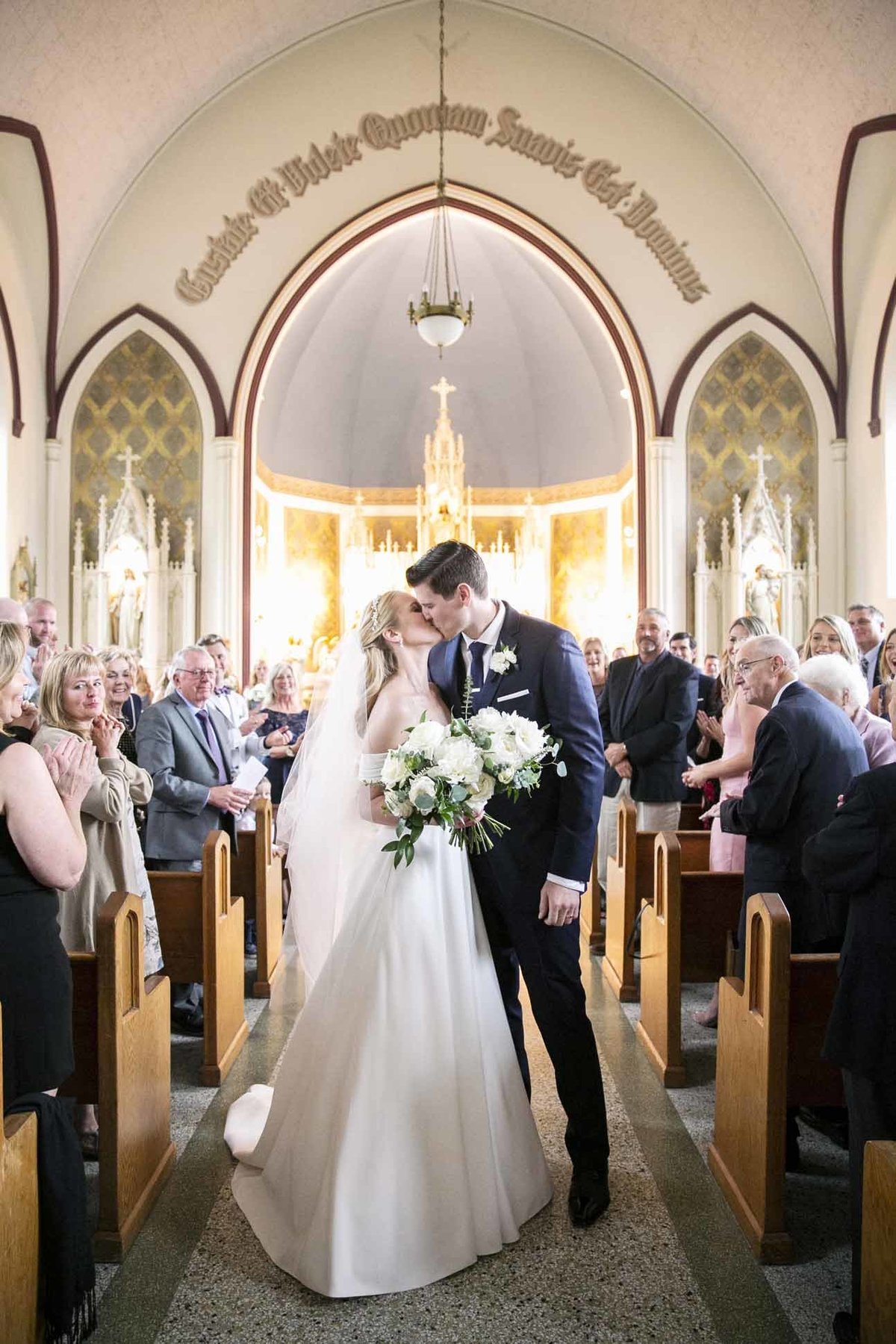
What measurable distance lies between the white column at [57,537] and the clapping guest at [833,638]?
376 inches

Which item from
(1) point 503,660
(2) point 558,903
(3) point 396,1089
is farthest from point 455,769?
(3) point 396,1089

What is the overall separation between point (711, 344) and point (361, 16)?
215 inches

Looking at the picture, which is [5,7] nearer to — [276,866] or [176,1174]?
[276,866]

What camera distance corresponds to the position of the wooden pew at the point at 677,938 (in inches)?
165

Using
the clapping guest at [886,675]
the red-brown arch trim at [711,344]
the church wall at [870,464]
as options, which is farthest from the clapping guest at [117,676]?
the red-brown arch trim at [711,344]

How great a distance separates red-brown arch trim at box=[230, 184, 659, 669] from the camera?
1320 cm

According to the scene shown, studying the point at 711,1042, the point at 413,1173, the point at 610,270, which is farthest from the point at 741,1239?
the point at 610,270

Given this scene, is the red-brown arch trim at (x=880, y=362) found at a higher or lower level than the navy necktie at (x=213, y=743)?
higher

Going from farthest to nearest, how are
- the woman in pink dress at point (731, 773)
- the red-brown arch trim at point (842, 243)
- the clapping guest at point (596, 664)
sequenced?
the red-brown arch trim at point (842, 243) < the clapping guest at point (596, 664) < the woman in pink dress at point (731, 773)

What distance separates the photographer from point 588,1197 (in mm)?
3090

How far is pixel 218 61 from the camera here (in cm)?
1211

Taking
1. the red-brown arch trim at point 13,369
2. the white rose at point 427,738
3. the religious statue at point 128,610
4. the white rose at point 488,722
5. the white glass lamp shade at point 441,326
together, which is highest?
the white glass lamp shade at point 441,326

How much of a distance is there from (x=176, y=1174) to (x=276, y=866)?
235 cm

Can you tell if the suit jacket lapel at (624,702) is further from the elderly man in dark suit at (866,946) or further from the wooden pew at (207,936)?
the elderly man in dark suit at (866,946)
